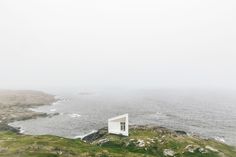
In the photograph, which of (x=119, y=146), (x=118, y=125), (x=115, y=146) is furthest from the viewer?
(x=118, y=125)

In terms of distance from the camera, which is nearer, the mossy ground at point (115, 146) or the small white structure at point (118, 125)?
the mossy ground at point (115, 146)

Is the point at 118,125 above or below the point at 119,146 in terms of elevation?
above

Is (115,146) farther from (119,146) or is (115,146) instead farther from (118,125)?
(118,125)

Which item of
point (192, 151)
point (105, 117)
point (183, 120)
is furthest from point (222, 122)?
point (192, 151)

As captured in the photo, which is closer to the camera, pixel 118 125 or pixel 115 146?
pixel 115 146

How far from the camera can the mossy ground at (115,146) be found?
51.8 m

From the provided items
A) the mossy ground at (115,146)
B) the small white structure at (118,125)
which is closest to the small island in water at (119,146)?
the mossy ground at (115,146)

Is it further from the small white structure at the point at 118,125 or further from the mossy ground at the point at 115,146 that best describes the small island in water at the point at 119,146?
the small white structure at the point at 118,125

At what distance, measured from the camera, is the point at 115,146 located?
201 ft

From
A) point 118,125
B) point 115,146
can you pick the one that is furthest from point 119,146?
point 118,125

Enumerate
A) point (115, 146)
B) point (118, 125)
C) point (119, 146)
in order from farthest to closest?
point (118, 125) → point (119, 146) → point (115, 146)

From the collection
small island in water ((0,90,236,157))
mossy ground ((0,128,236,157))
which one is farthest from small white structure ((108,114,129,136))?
mossy ground ((0,128,236,157))

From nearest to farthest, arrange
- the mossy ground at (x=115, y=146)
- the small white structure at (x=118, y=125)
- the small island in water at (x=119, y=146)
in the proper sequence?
1. the mossy ground at (x=115, y=146)
2. the small island in water at (x=119, y=146)
3. the small white structure at (x=118, y=125)

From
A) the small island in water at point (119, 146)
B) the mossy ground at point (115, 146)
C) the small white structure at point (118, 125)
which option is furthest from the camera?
the small white structure at point (118, 125)
